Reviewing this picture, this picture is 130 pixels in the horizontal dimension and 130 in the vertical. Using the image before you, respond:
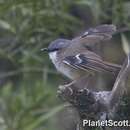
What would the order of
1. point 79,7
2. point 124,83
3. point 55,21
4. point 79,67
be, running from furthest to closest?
point 79,7 < point 55,21 < point 79,67 < point 124,83

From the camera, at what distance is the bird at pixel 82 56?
166 cm

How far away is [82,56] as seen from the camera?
67.7 inches

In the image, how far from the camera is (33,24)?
10.7ft

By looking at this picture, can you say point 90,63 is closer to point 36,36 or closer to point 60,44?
point 60,44

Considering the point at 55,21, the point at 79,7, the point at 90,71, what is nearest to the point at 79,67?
the point at 90,71

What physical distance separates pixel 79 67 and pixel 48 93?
5.20 ft

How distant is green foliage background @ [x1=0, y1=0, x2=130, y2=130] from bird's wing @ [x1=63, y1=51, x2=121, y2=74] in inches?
48.4

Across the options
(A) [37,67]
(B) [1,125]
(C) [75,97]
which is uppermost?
(C) [75,97]

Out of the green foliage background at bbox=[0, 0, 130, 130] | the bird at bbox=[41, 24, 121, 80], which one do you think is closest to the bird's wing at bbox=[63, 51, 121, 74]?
the bird at bbox=[41, 24, 121, 80]

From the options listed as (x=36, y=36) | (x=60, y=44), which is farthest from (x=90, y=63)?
(x=36, y=36)

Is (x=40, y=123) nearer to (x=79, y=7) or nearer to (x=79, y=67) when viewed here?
(x=79, y=7)

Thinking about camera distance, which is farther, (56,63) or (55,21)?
(55,21)

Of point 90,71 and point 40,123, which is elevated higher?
point 90,71

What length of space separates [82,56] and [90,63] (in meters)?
0.05
